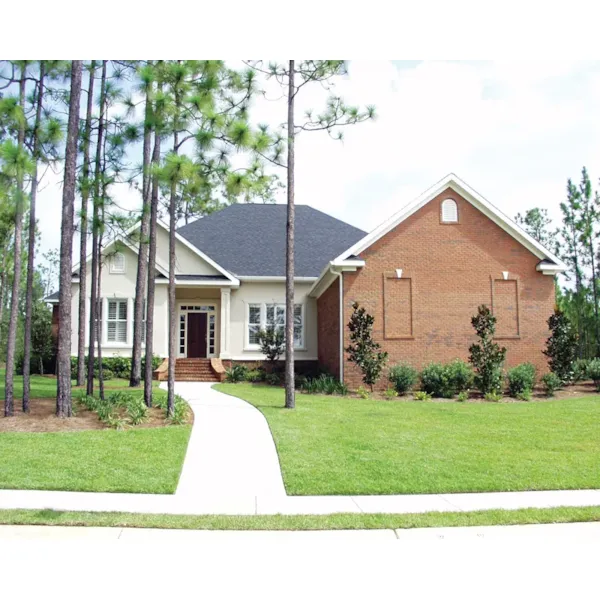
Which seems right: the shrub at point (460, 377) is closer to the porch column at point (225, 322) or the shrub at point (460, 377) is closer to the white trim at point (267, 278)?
the white trim at point (267, 278)

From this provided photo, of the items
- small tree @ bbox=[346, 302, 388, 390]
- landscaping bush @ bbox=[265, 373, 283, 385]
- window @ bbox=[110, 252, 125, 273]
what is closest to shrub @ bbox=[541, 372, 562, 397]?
small tree @ bbox=[346, 302, 388, 390]

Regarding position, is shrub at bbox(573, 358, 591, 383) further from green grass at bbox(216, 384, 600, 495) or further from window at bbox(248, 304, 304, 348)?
window at bbox(248, 304, 304, 348)

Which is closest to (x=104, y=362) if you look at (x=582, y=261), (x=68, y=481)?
(x=68, y=481)

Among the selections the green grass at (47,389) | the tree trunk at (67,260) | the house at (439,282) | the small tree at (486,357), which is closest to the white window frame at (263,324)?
the house at (439,282)

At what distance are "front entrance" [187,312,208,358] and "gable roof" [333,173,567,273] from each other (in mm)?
7471

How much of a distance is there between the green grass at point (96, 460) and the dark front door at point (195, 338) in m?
12.6

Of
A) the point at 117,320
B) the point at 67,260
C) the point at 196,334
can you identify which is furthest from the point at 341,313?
the point at 117,320

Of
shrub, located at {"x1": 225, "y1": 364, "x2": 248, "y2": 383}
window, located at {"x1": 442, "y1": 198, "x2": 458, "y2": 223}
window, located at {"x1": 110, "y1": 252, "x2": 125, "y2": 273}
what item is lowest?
shrub, located at {"x1": 225, "y1": 364, "x2": 248, "y2": 383}

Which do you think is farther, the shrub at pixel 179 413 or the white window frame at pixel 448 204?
the white window frame at pixel 448 204

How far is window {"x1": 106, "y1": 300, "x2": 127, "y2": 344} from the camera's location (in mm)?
21266

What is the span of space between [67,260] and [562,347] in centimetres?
1381

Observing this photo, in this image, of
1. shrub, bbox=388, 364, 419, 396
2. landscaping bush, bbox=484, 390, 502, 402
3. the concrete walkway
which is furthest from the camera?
shrub, bbox=388, 364, 419, 396

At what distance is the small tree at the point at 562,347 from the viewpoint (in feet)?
55.6

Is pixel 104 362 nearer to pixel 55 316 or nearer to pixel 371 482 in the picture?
pixel 55 316
